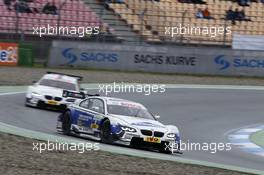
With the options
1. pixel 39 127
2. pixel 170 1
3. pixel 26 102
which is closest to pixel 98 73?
pixel 170 1

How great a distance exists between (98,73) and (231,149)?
1682 centimetres

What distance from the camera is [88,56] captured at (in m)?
35.4

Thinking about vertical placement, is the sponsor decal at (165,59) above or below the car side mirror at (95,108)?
below

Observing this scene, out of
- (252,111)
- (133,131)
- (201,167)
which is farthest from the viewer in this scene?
(252,111)

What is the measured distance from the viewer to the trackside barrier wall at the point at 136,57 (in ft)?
116

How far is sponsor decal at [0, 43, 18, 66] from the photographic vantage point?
3509 cm

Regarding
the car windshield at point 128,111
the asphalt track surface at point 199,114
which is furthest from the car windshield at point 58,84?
the car windshield at point 128,111

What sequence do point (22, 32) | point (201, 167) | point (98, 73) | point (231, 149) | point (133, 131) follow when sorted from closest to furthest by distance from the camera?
point (201, 167), point (133, 131), point (231, 149), point (98, 73), point (22, 32)

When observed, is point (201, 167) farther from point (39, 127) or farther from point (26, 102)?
point (26, 102)

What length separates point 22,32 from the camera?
119ft

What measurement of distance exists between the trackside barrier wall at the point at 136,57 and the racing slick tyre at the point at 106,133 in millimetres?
19462
